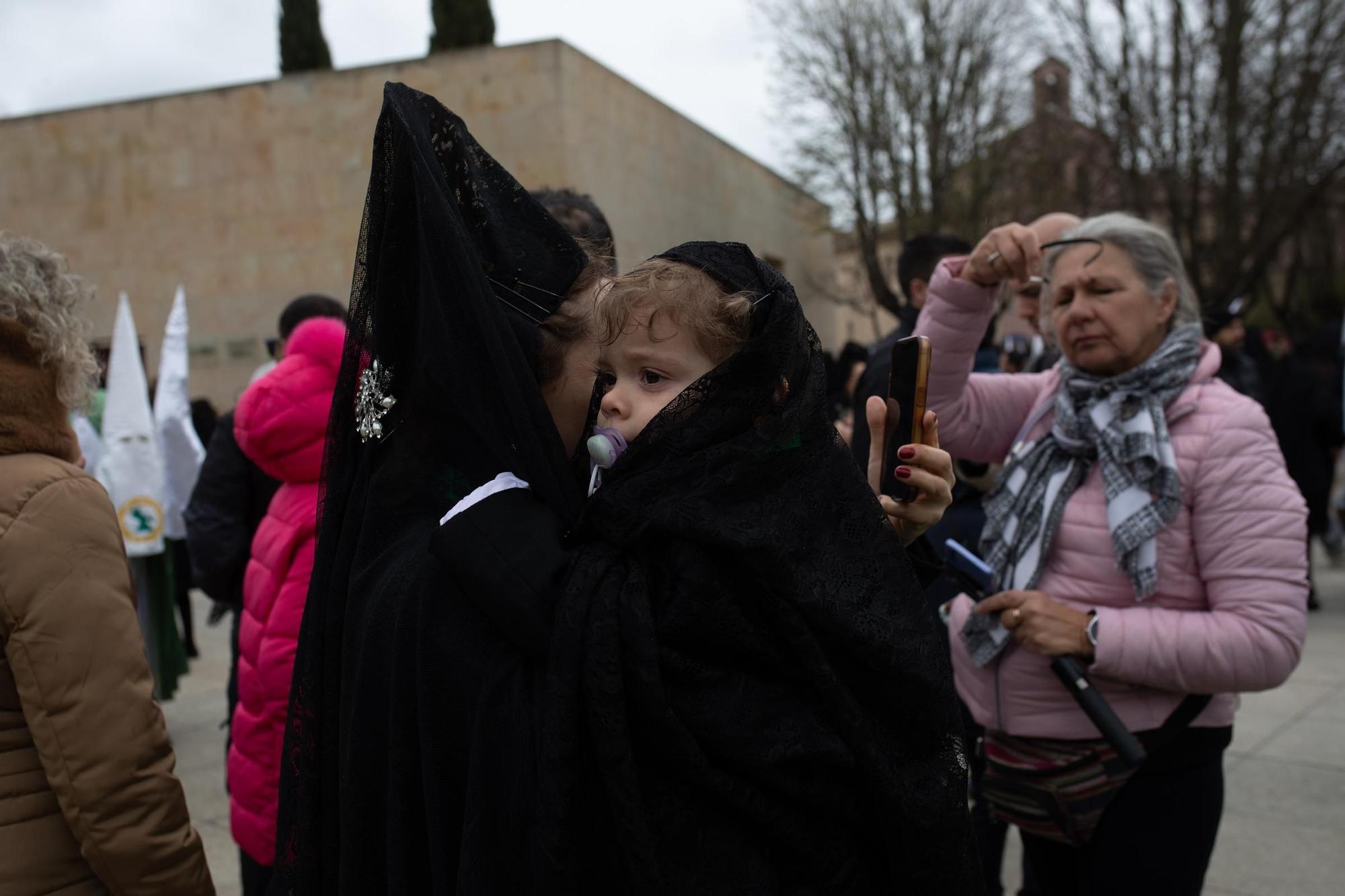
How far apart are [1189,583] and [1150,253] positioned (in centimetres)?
78

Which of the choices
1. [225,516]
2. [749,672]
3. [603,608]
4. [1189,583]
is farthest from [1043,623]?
[225,516]

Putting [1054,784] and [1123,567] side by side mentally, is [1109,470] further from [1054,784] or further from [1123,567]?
[1054,784]

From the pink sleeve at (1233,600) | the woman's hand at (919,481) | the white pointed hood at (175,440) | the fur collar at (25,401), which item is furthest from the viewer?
the white pointed hood at (175,440)

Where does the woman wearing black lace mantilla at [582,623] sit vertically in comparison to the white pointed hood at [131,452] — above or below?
above

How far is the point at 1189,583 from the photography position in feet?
7.97

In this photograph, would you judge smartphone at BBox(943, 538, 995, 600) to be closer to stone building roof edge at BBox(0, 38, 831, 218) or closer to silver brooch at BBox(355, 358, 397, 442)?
silver brooch at BBox(355, 358, 397, 442)

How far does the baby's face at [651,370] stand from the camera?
1412 millimetres

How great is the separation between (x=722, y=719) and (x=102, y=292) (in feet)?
60.9

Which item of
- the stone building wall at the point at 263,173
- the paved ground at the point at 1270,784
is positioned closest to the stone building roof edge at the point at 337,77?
the stone building wall at the point at 263,173

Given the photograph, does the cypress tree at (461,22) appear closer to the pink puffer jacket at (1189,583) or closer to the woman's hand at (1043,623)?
the pink puffer jacket at (1189,583)

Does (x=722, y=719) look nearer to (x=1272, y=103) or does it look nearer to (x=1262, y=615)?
(x=1262, y=615)

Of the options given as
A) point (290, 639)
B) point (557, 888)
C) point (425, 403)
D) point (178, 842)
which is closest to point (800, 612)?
point (557, 888)

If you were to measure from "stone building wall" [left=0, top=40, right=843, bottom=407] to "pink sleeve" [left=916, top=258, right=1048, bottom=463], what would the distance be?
1241 centimetres

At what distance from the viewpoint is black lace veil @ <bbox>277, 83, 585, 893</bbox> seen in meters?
1.44
